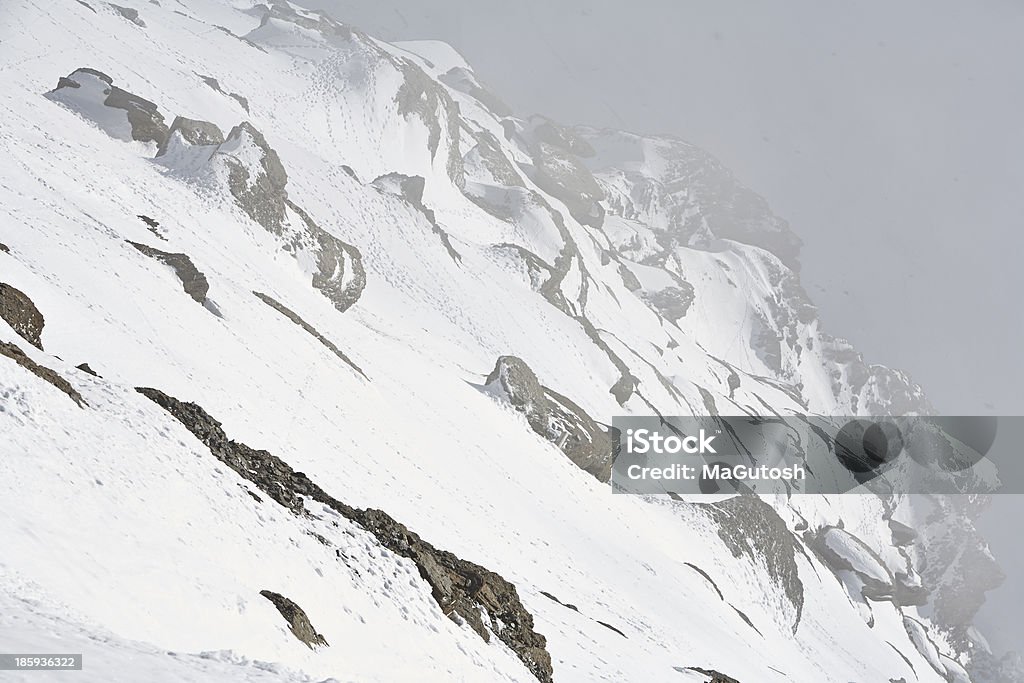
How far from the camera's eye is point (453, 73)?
507 feet

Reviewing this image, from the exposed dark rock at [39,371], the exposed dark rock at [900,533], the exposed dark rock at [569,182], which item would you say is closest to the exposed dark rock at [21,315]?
the exposed dark rock at [39,371]

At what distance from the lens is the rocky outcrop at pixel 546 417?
39531 millimetres

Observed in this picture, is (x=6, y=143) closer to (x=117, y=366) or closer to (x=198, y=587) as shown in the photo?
(x=117, y=366)

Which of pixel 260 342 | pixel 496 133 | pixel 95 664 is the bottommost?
pixel 260 342

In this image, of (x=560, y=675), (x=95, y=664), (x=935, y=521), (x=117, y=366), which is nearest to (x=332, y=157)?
(x=117, y=366)

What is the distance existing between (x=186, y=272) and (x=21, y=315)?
429 inches

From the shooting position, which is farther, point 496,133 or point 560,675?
point 496,133

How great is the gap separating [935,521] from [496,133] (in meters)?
100

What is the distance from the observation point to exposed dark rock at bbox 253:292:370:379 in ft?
97.2

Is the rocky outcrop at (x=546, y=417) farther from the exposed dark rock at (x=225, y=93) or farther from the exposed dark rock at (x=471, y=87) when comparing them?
the exposed dark rock at (x=471, y=87)

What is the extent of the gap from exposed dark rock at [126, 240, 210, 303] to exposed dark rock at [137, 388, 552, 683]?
38.8 feet

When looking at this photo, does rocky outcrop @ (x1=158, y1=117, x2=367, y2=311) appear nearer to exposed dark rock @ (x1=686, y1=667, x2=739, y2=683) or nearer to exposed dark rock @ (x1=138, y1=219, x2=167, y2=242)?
exposed dark rock @ (x1=138, y1=219, x2=167, y2=242)

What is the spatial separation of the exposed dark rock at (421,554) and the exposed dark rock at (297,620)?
267 cm

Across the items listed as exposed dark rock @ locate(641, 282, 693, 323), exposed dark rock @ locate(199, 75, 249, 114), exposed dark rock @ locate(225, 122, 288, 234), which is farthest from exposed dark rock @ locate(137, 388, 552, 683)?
exposed dark rock @ locate(641, 282, 693, 323)
